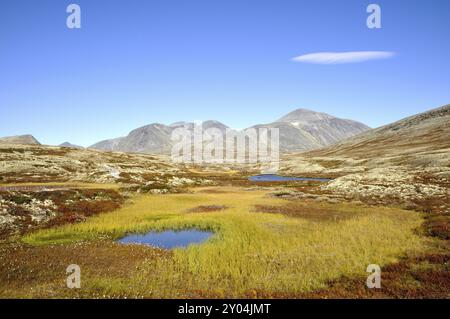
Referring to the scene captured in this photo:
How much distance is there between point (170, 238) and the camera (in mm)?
27047

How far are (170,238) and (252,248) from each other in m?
8.83

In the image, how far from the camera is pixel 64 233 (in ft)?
88.1

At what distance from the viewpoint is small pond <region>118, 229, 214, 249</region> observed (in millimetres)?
25016

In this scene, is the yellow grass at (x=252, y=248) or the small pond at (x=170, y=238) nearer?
the yellow grass at (x=252, y=248)

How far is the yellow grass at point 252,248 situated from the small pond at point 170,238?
1.35 meters

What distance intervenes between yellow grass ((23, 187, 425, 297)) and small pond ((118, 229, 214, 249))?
4.43ft

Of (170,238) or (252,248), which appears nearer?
(252,248)

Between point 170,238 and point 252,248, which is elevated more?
point 252,248

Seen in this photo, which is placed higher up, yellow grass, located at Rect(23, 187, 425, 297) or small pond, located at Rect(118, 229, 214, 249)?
yellow grass, located at Rect(23, 187, 425, 297)

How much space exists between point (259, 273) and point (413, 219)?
23.6 metres

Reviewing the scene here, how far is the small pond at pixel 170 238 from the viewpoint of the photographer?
2502 cm

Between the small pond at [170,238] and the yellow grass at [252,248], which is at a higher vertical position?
the yellow grass at [252,248]

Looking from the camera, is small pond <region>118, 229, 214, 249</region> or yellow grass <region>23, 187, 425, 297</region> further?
small pond <region>118, 229, 214, 249</region>

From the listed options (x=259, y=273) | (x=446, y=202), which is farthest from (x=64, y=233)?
(x=446, y=202)
